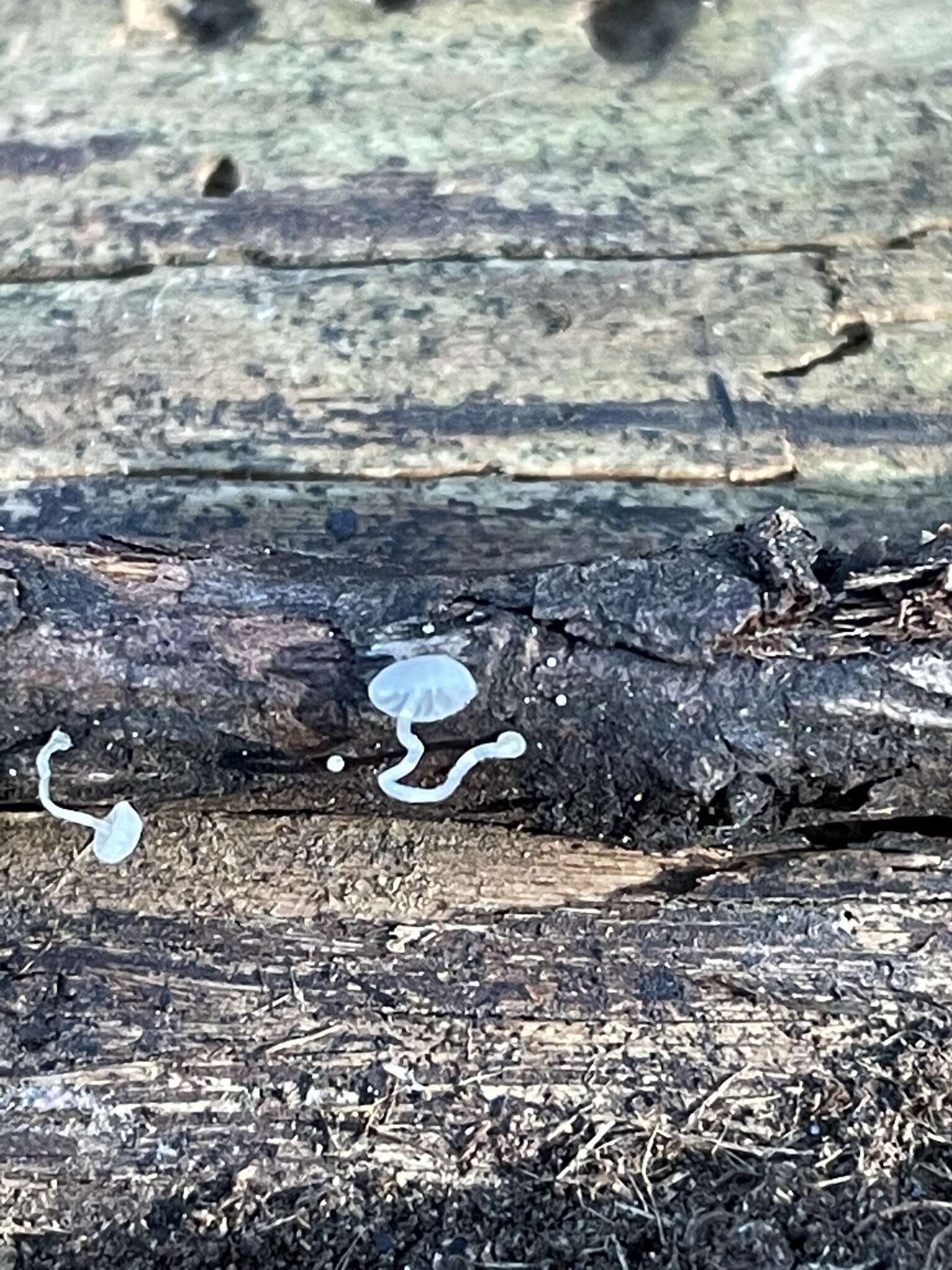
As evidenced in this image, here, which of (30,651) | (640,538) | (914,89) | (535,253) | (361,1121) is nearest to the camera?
(30,651)

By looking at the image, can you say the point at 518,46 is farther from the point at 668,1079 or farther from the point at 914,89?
the point at 668,1079

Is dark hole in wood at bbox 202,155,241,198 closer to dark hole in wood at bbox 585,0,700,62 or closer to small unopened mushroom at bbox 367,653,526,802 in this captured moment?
dark hole in wood at bbox 585,0,700,62

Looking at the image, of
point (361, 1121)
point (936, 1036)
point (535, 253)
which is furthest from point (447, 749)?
point (535, 253)

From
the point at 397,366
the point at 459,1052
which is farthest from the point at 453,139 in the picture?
the point at 459,1052

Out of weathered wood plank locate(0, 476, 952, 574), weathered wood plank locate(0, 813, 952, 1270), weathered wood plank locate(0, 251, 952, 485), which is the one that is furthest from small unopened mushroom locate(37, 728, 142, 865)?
weathered wood plank locate(0, 251, 952, 485)

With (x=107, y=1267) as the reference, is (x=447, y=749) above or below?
above

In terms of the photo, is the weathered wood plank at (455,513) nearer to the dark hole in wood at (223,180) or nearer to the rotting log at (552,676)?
the rotting log at (552,676)

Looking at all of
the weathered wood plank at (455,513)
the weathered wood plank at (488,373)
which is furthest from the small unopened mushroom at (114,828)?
the weathered wood plank at (488,373)
